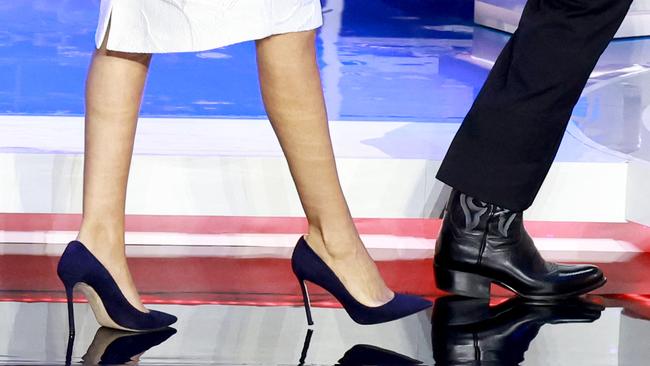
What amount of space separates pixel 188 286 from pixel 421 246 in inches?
18.0

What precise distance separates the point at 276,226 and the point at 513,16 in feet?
10.2

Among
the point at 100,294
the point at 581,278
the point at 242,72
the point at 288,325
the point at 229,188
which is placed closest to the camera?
the point at 100,294

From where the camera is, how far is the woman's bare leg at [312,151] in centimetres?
133

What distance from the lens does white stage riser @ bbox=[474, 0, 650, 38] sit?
4586mm

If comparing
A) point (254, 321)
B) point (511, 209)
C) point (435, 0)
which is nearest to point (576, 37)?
point (511, 209)

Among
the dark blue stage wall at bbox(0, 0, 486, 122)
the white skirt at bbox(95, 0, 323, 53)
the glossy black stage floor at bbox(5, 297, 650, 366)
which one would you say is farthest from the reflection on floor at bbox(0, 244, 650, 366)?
the dark blue stage wall at bbox(0, 0, 486, 122)

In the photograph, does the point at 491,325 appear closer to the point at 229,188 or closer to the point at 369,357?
the point at 369,357

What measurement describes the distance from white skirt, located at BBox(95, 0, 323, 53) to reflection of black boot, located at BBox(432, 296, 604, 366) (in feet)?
1.54

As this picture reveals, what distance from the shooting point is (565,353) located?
1.37m

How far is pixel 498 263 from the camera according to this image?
5.24 ft

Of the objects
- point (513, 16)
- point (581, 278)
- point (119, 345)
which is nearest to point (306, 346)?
point (119, 345)

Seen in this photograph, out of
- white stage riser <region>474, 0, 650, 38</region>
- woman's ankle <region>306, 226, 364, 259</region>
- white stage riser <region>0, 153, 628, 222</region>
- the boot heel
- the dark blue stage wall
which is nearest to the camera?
woman's ankle <region>306, 226, 364, 259</region>

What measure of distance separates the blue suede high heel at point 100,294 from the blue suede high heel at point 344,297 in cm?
19

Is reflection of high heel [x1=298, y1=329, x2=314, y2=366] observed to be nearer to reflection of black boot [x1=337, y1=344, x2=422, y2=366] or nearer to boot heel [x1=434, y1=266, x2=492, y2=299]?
reflection of black boot [x1=337, y1=344, x2=422, y2=366]
